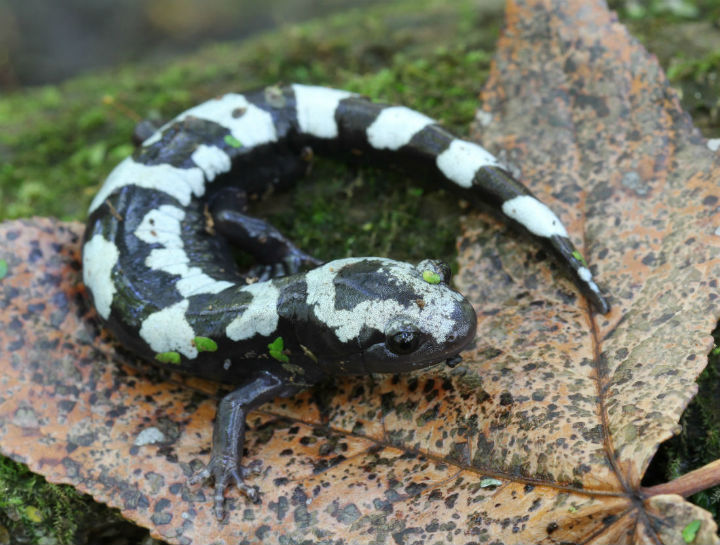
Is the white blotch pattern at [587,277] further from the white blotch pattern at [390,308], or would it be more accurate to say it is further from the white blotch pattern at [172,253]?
the white blotch pattern at [172,253]

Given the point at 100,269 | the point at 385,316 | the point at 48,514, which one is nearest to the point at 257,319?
the point at 385,316

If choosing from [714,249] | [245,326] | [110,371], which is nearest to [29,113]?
[110,371]

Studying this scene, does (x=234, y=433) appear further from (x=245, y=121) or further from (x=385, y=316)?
(x=245, y=121)

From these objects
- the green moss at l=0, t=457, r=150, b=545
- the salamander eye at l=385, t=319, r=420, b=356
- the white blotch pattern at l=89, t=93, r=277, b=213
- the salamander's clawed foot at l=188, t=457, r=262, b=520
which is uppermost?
the white blotch pattern at l=89, t=93, r=277, b=213

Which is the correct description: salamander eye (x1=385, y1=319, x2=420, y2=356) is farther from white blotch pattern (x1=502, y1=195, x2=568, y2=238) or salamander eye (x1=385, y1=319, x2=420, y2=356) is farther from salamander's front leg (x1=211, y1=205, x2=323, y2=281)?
salamander's front leg (x1=211, y1=205, x2=323, y2=281)

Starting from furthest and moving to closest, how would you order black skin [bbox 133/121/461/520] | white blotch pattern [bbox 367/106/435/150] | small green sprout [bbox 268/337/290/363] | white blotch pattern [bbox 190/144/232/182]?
1. white blotch pattern [bbox 190/144/232/182]
2. white blotch pattern [bbox 367/106/435/150]
3. small green sprout [bbox 268/337/290/363]
4. black skin [bbox 133/121/461/520]

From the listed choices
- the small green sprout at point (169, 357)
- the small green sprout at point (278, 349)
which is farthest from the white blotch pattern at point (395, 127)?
the small green sprout at point (169, 357)

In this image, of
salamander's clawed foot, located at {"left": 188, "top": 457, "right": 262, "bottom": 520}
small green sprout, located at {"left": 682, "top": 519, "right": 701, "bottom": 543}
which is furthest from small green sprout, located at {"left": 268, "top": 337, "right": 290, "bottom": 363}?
small green sprout, located at {"left": 682, "top": 519, "right": 701, "bottom": 543}
